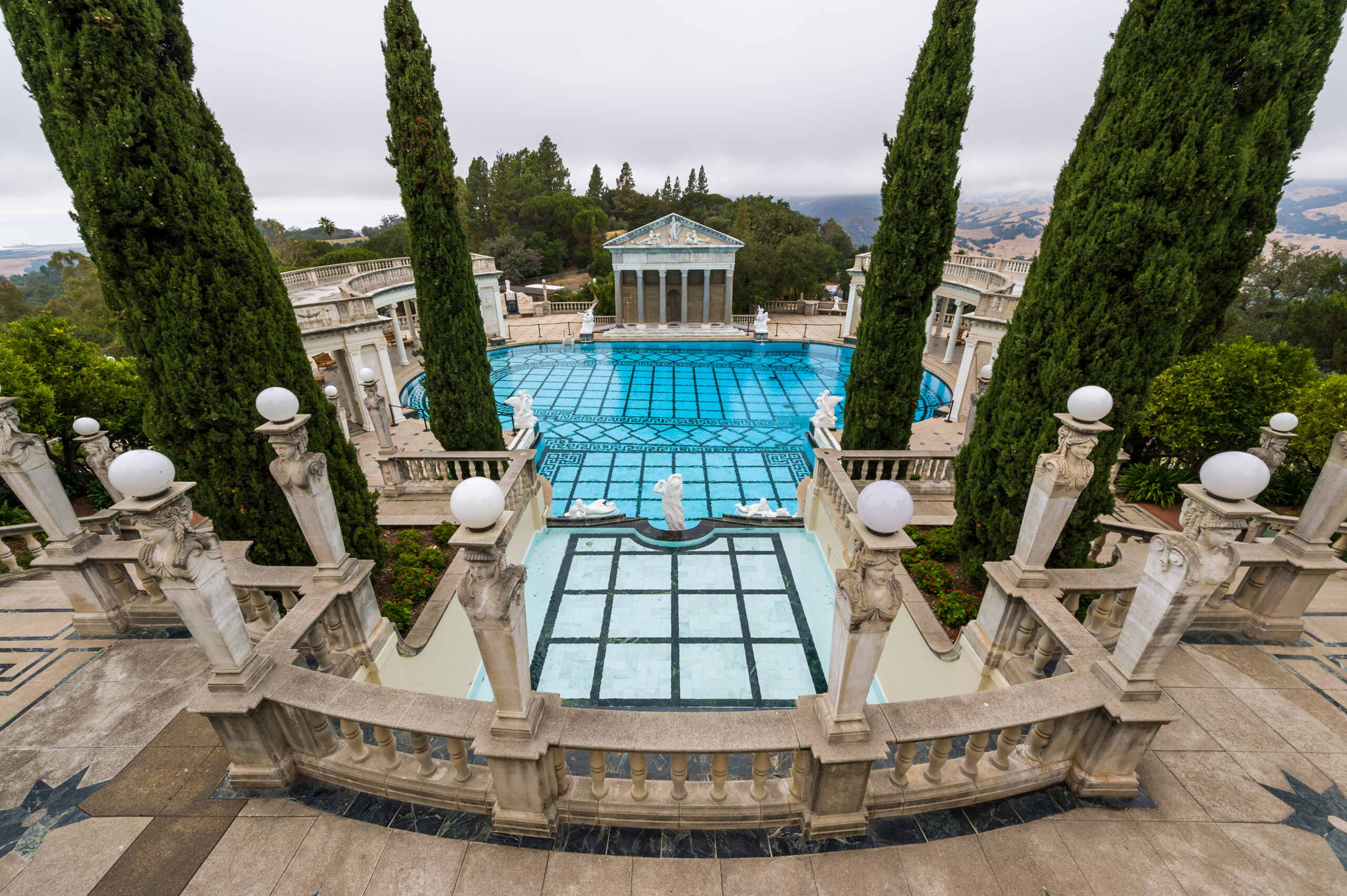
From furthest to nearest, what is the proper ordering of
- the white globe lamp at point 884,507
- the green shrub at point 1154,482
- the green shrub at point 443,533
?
the green shrub at point 1154,482 → the green shrub at point 443,533 → the white globe lamp at point 884,507

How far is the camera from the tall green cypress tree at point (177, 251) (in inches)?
226

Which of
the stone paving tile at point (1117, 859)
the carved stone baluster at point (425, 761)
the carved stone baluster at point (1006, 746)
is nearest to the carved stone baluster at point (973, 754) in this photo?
the carved stone baluster at point (1006, 746)

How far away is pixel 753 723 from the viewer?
14.4 ft

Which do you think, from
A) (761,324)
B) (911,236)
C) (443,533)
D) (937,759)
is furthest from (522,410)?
(761,324)

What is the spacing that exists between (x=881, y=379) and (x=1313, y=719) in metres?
8.02

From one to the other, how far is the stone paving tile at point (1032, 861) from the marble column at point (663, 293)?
34.8 meters

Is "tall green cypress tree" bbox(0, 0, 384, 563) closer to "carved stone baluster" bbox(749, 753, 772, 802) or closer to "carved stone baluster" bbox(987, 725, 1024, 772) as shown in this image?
"carved stone baluster" bbox(749, 753, 772, 802)

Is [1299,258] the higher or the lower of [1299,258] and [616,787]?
the higher

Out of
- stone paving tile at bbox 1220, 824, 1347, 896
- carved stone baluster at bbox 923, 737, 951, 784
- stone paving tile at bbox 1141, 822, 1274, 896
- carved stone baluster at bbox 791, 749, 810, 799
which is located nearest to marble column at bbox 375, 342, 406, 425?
carved stone baluster at bbox 791, 749, 810, 799

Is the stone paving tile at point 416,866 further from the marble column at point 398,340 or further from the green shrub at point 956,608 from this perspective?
the marble column at point 398,340

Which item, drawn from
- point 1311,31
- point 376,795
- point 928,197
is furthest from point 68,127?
point 1311,31

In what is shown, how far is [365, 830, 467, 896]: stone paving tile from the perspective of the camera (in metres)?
4.00

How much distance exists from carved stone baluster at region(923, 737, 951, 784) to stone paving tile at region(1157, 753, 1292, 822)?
238cm

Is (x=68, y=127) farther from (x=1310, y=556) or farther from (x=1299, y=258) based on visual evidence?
(x=1299, y=258)
